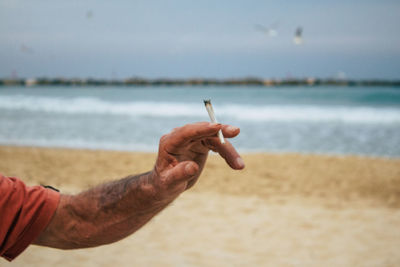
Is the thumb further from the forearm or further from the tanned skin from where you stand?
the forearm

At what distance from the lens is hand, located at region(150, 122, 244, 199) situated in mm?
967

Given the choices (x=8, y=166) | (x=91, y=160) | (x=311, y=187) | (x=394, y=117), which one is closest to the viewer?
(x=311, y=187)

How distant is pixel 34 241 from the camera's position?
124cm

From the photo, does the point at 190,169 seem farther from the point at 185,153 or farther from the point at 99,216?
the point at 99,216

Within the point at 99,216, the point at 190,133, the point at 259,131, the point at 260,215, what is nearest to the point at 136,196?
the point at 99,216

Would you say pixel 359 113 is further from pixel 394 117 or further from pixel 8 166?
pixel 8 166

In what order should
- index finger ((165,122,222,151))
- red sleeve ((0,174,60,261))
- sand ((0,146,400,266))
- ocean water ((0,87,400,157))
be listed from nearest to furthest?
index finger ((165,122,222,151)) → red sleeve ((0,174,60,261)) → sand ((0,146,400,266)) → ocean water ((0,87,400,157))

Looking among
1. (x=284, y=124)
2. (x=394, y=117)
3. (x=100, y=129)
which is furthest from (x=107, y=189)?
(x=394, y=117)

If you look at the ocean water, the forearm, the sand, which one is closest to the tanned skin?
the forearm

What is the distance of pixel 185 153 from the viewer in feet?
3.51

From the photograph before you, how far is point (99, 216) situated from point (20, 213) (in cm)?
22

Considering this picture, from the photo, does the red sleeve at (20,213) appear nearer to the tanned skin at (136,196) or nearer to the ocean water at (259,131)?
the tanned skin at (136,196)

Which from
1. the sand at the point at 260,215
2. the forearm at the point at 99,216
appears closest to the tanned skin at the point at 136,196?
the forearm at the point at 99,216

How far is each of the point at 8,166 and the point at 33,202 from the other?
7127mm
